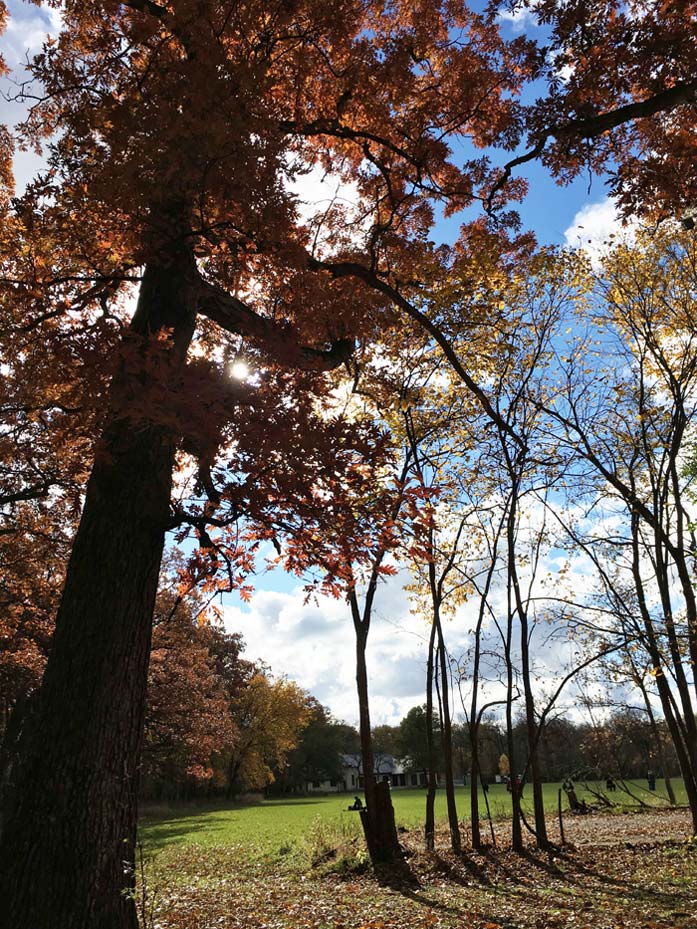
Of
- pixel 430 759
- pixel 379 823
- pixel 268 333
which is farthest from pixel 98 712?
pixel 430 759

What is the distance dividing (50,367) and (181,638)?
17.7 meters

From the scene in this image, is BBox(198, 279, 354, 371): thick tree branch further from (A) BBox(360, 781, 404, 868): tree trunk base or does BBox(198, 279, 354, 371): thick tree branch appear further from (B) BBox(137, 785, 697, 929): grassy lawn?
(A) BBox(360, 781, 404, 868): tree trunk base

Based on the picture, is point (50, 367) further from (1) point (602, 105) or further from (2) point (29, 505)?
(2) point (29, 505)

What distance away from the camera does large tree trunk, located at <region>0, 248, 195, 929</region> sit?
365 cm

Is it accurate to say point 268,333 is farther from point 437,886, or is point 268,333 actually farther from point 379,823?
point 379,823

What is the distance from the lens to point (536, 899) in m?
7.07

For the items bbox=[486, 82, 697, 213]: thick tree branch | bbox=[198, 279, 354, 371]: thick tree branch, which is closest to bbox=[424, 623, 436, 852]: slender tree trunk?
bbox=[198, 279, 354, 371]: thick tree branch

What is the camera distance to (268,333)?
5.11 m

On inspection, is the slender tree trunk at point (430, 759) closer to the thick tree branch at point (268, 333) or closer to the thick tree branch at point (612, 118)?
the thick tree branch at point (268, 333)

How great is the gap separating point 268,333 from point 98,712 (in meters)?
3.14

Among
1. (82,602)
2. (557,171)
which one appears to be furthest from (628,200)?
(82,602)

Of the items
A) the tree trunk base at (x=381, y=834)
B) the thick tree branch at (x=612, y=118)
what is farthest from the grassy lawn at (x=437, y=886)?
the thick tree branch at (x=612, y=118)

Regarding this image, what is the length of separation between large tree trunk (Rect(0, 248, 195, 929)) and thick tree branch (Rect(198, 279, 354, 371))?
2.52 feet

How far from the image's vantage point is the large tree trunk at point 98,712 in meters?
3.65
